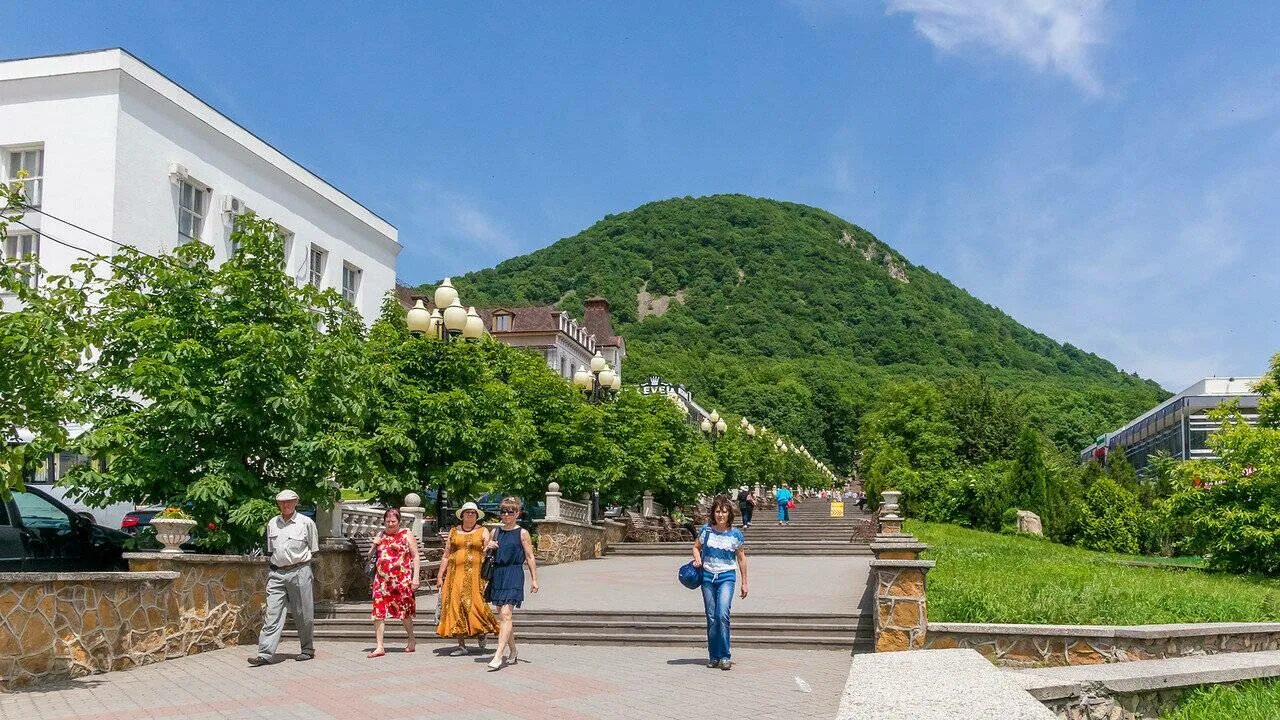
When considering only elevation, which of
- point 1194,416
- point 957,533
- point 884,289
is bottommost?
point 957,533

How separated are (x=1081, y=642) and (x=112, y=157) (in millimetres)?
23967

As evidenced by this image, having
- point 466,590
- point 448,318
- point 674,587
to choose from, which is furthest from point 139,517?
point 674,587

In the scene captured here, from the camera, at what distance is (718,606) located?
435 inches

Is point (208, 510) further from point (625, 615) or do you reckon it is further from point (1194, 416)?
point (1194, 416)

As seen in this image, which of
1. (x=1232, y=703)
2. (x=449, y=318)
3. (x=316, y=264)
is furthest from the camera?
(x=316, y=264)

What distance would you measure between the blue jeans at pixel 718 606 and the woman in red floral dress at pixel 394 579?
11.6ft

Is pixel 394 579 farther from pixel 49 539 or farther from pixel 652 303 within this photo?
pixel 652 303

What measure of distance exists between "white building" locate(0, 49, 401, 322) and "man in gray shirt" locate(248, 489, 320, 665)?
15.2 m

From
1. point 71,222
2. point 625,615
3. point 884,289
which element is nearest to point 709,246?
point 884,289

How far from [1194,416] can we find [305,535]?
64.1m

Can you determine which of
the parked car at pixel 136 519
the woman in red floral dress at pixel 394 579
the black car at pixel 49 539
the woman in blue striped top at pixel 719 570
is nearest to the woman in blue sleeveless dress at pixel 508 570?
the woman in red floral dress at pixel 394 579

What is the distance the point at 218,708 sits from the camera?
30.2ft

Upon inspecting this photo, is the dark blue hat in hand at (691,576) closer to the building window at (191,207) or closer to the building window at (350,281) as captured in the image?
the building window at (191,207)

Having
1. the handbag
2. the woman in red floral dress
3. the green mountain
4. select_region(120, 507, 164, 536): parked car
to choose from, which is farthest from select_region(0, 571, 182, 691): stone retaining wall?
the green mountain
